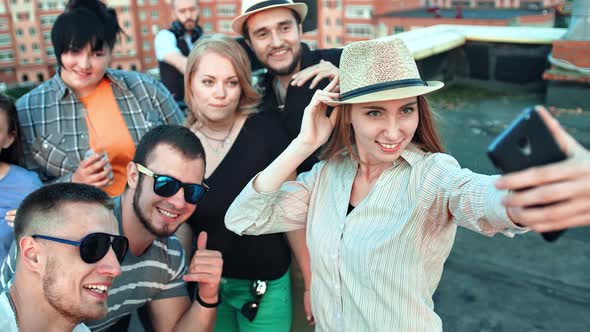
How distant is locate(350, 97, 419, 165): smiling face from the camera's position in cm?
182

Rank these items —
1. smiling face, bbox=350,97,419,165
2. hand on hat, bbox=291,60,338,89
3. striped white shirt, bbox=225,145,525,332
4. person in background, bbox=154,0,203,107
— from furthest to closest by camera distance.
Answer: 1. person in background, bbox=154,0,203,107
2. hand on hat, bbox=291,60,338,89
3. smiling face, bbox=350,97,419,165
4. striped white shirt, bbox=225,145,525,332

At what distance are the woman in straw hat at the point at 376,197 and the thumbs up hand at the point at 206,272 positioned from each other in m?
0.37

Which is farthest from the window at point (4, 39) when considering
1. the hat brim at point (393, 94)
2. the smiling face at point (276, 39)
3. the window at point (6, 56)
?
the hat brim at point (393, 94)

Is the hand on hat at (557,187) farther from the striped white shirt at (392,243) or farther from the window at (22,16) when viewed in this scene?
the window at (22,16)

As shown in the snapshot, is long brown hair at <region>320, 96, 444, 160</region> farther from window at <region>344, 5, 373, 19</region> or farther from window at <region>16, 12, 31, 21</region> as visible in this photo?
window at <region>16, 12, 31, 21</region>

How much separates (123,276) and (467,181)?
1531 millimetres

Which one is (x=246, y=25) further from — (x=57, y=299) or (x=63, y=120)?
(x=57, y=299)

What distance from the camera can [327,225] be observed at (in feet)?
6.29

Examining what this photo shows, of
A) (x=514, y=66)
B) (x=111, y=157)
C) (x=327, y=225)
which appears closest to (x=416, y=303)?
(x=327, y=225)

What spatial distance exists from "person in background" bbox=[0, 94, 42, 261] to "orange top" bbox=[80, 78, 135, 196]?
14.7 inches

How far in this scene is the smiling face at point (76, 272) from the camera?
6.27 ft

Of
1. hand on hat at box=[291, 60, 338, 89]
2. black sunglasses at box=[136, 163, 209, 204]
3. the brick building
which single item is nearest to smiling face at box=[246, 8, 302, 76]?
hand on hat at box=[291, 60, 338, 89]

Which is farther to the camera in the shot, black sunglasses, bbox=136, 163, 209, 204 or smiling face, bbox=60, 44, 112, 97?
smiling face, bbox=60, 44, 112, 97

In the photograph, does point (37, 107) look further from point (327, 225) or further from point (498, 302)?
point (498, 302)
